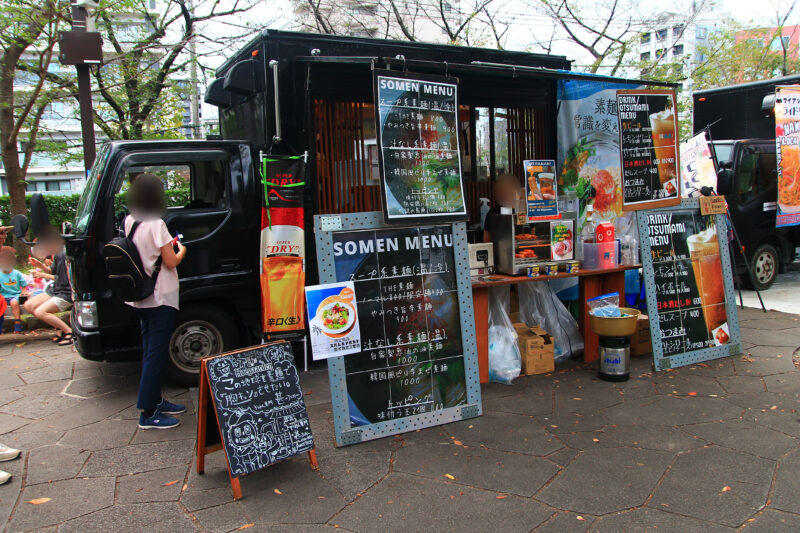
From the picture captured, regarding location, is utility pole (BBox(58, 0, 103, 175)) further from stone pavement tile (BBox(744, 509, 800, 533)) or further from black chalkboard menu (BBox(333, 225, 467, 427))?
stone pavement tile (BBox(744, 509, 800, 533))

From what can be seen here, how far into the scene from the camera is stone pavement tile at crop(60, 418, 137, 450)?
4.21 m

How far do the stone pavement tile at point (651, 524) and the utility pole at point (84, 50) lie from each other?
637cm

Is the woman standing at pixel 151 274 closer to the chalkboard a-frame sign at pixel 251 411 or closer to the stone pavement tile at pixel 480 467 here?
the chalkboard a-frame sign at pixel 251 411

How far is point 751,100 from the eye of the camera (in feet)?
32.9

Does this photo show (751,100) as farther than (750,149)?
Yes

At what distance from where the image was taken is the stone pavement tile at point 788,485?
124 inches

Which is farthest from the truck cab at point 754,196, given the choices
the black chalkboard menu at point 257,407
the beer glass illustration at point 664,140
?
the black chalkboard menu at point 257,407

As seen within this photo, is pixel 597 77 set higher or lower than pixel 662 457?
higher

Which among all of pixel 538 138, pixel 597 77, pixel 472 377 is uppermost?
pixel 597 77

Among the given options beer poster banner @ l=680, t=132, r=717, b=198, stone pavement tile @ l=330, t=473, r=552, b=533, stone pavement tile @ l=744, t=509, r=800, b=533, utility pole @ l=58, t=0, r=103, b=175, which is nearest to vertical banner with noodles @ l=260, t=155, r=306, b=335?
stone pavement tile @ l=330, t=473, r=552, b=533

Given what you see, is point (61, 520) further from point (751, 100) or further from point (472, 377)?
point (751, 100)

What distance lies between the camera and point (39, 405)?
16.8 feet

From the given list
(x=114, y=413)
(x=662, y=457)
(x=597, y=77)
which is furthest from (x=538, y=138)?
(x=114, y=413)

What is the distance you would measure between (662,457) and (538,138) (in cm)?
422
